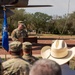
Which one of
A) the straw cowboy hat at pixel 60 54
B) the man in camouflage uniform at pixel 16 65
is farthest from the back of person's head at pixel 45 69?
the man in camouflage uniform at pixel 16 65

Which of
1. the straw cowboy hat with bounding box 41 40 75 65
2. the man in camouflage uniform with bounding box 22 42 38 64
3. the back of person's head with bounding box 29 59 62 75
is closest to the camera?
the back of person's head with bounding box 29 59 62 75

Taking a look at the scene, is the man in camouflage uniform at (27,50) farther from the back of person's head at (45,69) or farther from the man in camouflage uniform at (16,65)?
the back of person's head at (45,69)

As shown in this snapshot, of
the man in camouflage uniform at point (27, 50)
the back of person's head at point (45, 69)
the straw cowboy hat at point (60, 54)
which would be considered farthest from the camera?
the man in camouflage uniform at point (27, 50)

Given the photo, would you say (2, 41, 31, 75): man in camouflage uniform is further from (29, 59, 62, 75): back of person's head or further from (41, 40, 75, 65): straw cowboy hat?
(29, 59, 62, 75): back of person's head

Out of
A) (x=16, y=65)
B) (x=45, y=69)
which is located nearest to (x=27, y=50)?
(x=16, y=65)

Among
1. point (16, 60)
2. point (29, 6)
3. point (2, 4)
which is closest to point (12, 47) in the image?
point (16, 60)

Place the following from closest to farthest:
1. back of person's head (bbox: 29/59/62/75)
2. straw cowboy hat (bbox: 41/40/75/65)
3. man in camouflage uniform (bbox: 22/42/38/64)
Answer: back of person's head (bbox: 29/59/62/75), straw cowboy hat (bbox: 41/40/75/65), man in camouflage uniform (bbox: 22/42/38/64)

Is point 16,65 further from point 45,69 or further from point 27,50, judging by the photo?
point 45,69

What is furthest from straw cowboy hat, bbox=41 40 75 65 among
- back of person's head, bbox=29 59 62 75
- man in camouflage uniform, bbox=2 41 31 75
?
back of person's head, bbox=29 59 62 75

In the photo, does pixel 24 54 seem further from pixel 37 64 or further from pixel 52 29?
pixel 52 29

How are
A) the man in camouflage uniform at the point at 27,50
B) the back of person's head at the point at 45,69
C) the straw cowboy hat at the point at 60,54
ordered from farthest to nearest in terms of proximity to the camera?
1. the man in camouflage uniform at the point at 27,50
2. the straw cowboy hat at the point at 60,54
3. the back of person's head at the point at 45,69

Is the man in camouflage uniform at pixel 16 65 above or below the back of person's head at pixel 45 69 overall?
below

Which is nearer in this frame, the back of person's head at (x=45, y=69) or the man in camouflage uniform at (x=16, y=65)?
the back of person's head at (x=45, y=69)

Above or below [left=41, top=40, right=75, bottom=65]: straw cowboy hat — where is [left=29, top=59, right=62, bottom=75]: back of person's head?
above
